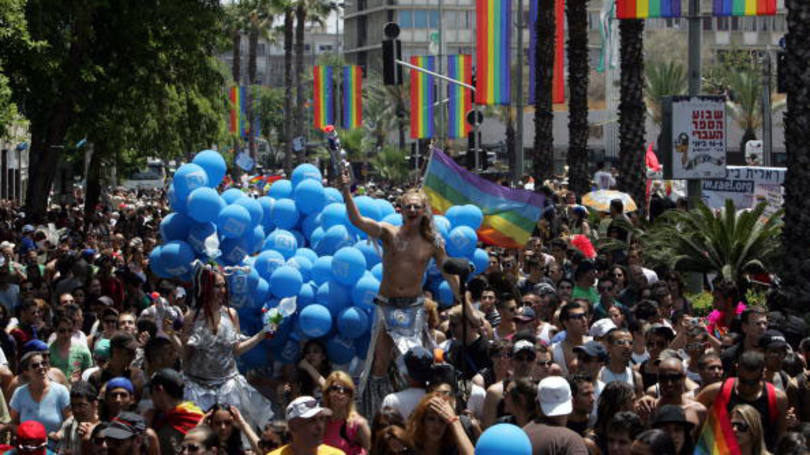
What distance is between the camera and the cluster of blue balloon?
38.8 ft

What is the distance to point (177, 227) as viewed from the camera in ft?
41.1

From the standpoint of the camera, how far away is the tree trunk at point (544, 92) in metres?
30.6

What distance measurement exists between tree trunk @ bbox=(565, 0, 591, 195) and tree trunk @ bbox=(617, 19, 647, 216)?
3.49 meters

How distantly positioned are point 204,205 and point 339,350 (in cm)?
171

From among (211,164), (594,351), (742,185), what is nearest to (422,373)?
(594,351)

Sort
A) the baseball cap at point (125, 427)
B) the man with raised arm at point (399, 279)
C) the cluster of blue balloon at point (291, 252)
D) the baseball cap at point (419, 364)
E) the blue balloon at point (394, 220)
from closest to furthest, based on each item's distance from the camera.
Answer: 1. the baseball cap at point (125, 427)
2. the baseball cap at point (419, 364)
3. the man with raised arm at point (399, 279)
4. the cluster of blue balloon at point (291, 252)
5. the blue balloon at point (394, 220)

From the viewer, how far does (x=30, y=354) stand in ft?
32.6

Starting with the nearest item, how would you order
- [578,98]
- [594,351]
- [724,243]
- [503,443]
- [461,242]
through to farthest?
[503,443]
[594,351]
[461,242]
[724,243]
[578,98]

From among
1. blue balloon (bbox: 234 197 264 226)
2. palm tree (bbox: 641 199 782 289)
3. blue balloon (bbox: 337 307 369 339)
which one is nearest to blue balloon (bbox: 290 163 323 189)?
blue balloon (bbox: 234 197 264 226)

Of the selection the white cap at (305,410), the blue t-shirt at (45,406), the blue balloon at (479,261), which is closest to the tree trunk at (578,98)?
the blue balloon at (479,261)

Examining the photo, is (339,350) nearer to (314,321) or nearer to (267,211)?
(314,321)

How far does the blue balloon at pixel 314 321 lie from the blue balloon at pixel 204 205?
1.33 m

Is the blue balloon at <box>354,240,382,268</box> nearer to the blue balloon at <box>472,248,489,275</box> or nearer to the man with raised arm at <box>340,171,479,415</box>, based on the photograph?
the man with raised arm at <box>340,171,479,415</box>

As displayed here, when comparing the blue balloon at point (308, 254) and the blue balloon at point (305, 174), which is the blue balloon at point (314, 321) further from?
the blue balloon at point (305, 174)
